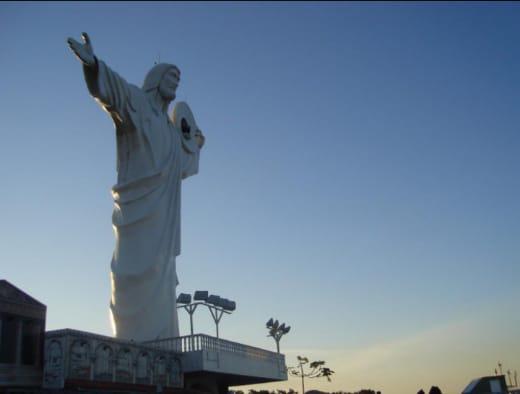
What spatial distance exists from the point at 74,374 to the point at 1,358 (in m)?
2.50

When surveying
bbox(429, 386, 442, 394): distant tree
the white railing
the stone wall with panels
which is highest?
the white railing

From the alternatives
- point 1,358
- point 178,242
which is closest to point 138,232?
point 178,242

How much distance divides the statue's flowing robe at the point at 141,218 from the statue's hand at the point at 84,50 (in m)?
1.32

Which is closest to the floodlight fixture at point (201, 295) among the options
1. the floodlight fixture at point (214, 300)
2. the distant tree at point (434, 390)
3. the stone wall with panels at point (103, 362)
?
the floodlight fixture at point (214, 300)

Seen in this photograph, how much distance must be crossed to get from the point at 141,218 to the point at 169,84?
785cm

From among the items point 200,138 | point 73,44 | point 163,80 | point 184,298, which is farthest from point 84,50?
point 184,298

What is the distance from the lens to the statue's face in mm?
34500

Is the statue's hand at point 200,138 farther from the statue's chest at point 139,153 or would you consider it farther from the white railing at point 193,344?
the white railing at point 193,344

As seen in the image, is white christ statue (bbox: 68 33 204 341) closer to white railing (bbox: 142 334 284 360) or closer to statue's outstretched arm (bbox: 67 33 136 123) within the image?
statue's outstretched arm (bbox: 67 33 136 123)

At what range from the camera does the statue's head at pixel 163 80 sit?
34406 millimetres

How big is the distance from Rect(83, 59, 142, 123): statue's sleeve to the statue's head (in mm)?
2307

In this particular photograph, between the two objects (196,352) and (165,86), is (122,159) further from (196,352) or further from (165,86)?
(196,352)

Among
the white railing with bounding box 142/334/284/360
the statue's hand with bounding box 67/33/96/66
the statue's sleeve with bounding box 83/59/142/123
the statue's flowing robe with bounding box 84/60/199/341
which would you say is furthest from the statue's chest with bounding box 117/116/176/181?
the white railing with bounding box 142/334/284/360

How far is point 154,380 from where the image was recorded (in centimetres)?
2502
